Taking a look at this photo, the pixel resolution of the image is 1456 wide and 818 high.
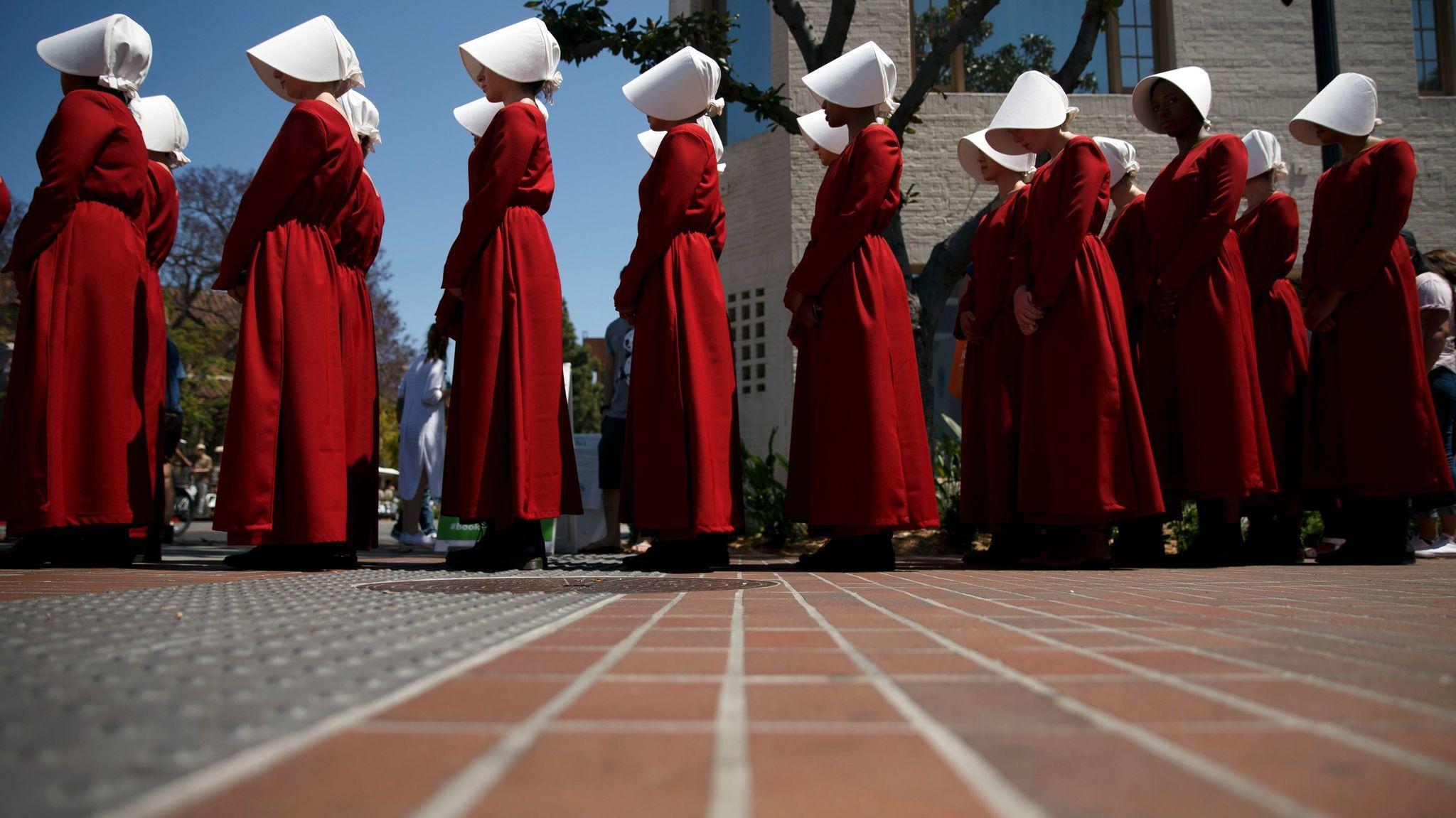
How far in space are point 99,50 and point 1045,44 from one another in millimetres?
10706

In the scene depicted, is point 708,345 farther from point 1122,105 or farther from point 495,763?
point 1122,105

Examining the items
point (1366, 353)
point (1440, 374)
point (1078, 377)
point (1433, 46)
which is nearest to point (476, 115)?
point (1078, 377)

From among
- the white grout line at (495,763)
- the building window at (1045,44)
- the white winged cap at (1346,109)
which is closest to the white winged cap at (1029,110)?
the white winged cap at (1346,109)

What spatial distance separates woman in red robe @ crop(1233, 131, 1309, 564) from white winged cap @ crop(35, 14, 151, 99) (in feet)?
18.2

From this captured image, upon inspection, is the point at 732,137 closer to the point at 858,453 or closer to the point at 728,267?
the point at 728,267

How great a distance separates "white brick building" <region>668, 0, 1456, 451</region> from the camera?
11.8 metres

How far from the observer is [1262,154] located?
5.56m

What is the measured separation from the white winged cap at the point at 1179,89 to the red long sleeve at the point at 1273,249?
0.77 metres

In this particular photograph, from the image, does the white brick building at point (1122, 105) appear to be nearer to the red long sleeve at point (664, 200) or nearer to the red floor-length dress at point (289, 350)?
the red long sleeve at point (664, 200)

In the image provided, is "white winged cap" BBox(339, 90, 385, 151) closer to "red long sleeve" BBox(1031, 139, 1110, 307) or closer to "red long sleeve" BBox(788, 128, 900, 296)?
"red long sleeve" BBox(788, 128, 900, 296)

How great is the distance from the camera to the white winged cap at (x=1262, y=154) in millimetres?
5551

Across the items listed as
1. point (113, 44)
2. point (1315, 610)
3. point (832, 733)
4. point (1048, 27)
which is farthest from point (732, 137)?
point (832, 733)

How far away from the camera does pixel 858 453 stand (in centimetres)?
417

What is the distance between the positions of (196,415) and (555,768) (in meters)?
20.7
